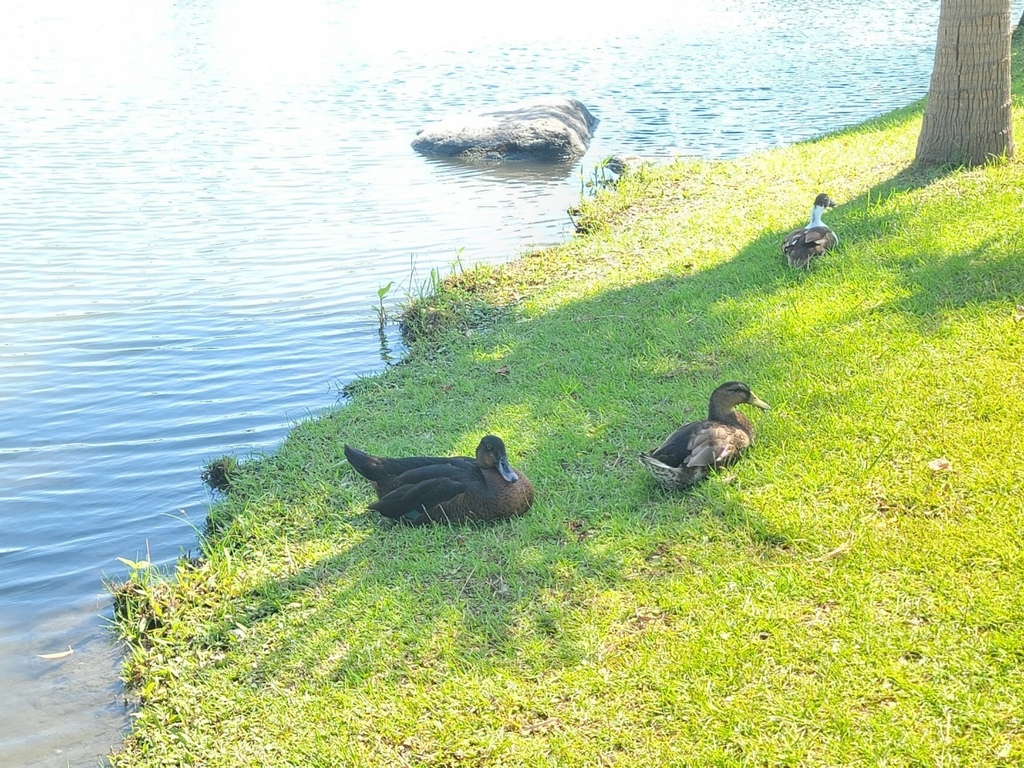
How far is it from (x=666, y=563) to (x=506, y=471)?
46.7 inches

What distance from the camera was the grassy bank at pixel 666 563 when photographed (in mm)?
4273

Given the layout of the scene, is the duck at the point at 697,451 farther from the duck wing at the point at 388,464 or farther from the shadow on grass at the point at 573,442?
the duck wing at the point at 388,464

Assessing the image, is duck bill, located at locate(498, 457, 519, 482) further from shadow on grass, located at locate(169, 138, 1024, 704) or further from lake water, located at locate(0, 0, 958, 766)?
lake water, located at locate(0, 0, 958, 766)

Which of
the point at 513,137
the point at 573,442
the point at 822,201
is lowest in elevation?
the point at 513,137

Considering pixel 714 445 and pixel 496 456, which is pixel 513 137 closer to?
pixel 496 456

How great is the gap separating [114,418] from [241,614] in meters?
4.20

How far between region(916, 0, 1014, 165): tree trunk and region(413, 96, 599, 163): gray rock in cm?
963

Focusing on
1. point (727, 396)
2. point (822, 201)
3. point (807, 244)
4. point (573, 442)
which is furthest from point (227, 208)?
point (727, 396)

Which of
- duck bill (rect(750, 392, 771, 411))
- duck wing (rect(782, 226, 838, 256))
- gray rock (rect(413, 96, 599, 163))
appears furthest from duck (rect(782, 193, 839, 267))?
gray rock (rect(413, 96, 599, 163))

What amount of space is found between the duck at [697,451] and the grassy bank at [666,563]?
107 millimetres

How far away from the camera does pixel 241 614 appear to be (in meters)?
5.86

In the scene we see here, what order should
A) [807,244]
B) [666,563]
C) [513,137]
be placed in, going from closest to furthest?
[666,563] → [807,244] → [513,137]

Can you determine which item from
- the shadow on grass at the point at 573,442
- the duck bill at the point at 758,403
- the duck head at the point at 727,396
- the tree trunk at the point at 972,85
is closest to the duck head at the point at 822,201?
the shadow on grass at the point at 573,442

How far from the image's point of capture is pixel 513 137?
1920 centimetres
